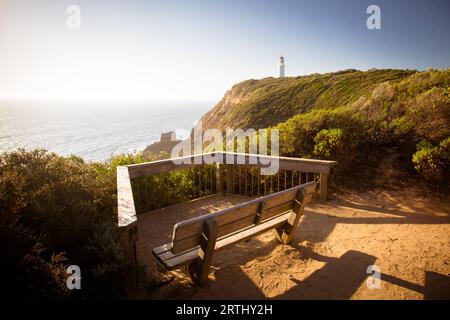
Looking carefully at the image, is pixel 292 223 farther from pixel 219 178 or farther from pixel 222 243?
pixel 219 178

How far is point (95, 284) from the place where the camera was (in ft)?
9.42

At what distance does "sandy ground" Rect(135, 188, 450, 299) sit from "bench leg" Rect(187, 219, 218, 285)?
0.15m

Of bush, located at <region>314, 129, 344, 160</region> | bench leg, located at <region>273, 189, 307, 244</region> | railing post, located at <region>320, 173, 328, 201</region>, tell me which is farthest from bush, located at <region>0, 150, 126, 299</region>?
bush, located at <region>314, 129, 344, 160</region>

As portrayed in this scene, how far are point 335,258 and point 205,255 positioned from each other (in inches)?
78.2

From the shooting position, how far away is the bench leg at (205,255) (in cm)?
280

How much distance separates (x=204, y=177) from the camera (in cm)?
727

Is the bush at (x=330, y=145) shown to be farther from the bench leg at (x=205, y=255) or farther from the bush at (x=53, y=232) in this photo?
the bush at (x=53, y=232)

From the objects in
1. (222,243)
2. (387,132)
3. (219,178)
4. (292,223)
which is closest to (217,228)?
(222,243)

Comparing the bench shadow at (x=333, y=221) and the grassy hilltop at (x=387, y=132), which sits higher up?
the grassy hilltop at (x=387, y=132)

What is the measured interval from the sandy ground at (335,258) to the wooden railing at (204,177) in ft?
2.41

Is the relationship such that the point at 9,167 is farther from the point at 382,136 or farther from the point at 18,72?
the point at 18,72

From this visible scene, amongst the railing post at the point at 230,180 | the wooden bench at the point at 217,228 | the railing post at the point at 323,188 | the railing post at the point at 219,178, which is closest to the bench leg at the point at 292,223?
the wooden bench at the point at 217,228
